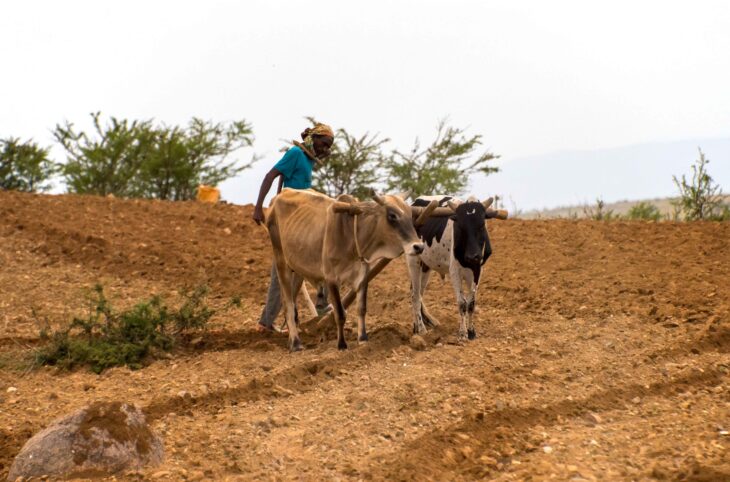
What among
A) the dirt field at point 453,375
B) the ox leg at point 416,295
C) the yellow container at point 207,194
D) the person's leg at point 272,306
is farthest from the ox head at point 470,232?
the yellow container at point 207,194

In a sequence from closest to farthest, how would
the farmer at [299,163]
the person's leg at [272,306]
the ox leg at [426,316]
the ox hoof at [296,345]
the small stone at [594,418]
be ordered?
1. the small stone at [594,418]
2. the ox hoof at [296,345]
3. the farmer at [299,163]
4. the person's leg at [272,306]
5. the ox leg at [426,316]

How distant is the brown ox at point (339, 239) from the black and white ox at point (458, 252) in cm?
66

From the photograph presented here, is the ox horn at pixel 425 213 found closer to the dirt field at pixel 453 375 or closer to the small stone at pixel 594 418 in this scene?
the dirt field at pixel 453 375

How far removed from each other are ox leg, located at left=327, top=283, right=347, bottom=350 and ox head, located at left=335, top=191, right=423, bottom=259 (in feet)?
1.46

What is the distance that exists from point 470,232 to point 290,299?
1.84 metres

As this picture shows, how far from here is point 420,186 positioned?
24.3m

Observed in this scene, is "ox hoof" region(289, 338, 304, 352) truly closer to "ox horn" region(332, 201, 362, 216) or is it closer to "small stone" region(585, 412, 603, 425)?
"ox horn" region(332, 201, 362, 216)

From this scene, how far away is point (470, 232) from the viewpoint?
9523 millimetres

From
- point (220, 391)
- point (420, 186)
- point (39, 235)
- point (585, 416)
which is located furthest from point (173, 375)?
point (420, 186)

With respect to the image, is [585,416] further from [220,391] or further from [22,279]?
[22,279]

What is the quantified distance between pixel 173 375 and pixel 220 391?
94 centimetres

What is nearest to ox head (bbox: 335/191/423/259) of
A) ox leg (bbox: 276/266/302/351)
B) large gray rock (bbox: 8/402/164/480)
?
ox leg (bbox: 276/266/302/351)

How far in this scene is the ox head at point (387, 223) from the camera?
9.03m

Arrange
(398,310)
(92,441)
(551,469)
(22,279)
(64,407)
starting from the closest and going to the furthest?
1. (551,469)
2. (92,441)
3. (64,407)
4. (398,310)
5. (22,279)
